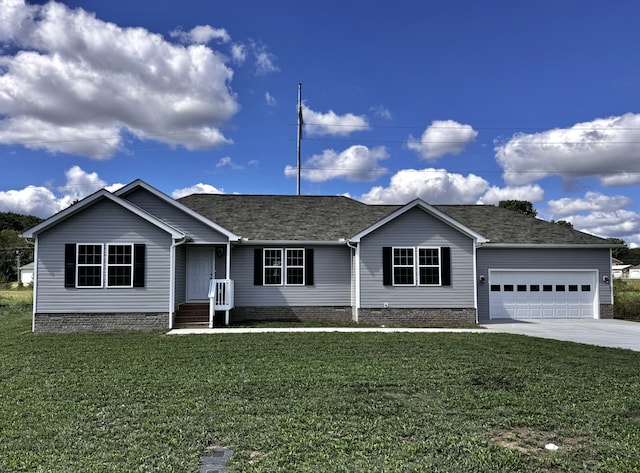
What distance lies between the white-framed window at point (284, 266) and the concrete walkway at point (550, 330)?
9.60 feet

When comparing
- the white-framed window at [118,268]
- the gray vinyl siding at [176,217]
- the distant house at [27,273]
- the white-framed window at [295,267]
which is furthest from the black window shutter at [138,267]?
the distant house at [27,273]

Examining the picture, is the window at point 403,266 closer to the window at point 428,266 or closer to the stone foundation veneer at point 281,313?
the window at point 428,266

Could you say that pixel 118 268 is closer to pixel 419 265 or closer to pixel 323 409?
pixel 419 265

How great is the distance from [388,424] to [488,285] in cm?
1347

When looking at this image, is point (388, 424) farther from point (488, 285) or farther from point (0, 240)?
point (0, 240)

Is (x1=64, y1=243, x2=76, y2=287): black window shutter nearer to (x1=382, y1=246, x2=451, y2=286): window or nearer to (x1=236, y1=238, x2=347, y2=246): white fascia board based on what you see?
(x1=236, y1=238, x2=347, y2=246): white fascia board

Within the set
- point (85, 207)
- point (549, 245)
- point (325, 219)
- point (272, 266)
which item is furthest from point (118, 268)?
point (549, 245)

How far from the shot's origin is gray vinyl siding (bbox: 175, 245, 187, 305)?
1471 centimetres

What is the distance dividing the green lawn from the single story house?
384cm

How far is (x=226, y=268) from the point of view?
15820mm

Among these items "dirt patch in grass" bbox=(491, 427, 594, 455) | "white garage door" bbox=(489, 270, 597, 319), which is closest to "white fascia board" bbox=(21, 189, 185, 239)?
"dirt patch in grass" bbox=(491, 427, 594, 455)

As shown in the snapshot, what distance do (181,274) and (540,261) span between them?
44.2 feet

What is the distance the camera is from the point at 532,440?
462cm

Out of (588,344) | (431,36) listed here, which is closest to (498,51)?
(431,36)
